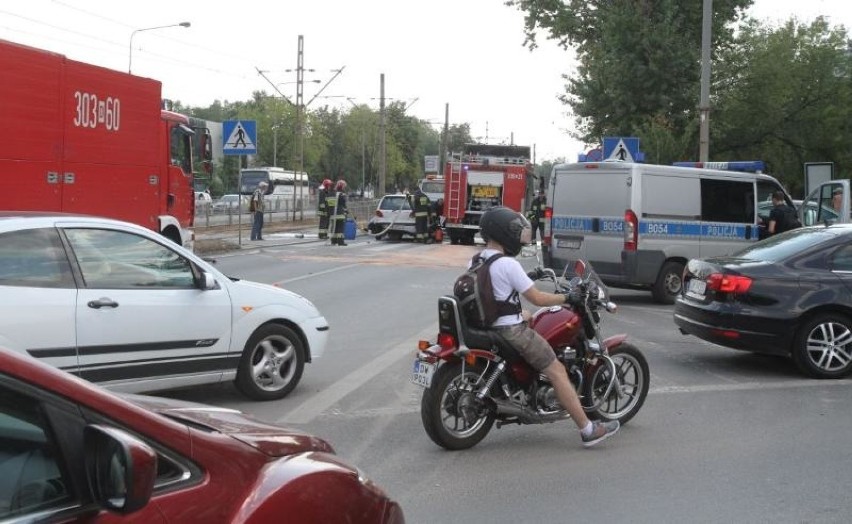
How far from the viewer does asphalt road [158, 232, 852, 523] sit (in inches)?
197

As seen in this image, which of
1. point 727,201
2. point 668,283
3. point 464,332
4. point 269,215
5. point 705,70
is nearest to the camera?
point 464,332

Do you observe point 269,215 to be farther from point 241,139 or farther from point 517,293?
point 517,293

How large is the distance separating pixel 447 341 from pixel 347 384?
246cm

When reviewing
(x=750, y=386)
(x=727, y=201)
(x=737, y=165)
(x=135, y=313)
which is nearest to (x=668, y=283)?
(x=727, y=201)

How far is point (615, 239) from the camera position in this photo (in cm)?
1367

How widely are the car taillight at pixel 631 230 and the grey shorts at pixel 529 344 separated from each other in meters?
8.01

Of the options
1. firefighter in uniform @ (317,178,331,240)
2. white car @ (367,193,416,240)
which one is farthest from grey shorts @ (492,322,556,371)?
white car @ (367,193,416,240)

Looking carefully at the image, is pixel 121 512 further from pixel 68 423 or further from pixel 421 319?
pixel 421 319

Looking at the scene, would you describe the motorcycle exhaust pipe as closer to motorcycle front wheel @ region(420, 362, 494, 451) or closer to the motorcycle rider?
motorcycle front wheel @ region(420, 362, 494, 451)

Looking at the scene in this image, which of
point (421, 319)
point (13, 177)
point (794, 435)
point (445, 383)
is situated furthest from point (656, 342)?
point (13, 177)

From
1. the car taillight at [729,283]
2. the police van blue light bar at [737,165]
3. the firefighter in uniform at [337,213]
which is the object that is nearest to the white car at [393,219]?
the firefighter in uniform at [337,213]

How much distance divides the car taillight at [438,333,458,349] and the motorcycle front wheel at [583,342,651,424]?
115cm

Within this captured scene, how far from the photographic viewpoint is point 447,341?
5.81 meters

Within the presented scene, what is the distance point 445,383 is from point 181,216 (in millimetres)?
12258
